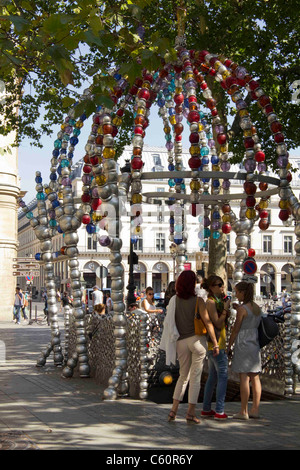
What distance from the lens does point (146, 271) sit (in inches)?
3307

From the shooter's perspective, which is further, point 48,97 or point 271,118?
point 48,97

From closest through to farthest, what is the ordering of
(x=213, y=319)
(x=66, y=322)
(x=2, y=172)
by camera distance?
(x=213, y=319) < (x=66, y=322) < (x=2, y=172)

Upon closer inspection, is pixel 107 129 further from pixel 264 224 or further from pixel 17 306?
pixel 17 306

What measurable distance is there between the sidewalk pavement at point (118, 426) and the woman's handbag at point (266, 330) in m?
0.97

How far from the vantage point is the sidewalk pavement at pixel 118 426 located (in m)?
6.82

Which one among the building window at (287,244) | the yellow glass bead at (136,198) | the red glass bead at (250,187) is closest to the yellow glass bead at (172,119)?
the yellow glass bead at (136,198)

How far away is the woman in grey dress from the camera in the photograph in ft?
27.2

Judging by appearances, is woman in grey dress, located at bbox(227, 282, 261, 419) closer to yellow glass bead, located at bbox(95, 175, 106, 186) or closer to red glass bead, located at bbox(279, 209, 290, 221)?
red glass bead, located at bbox(279, 209, 290, 221)

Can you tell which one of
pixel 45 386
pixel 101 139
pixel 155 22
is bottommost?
pixel 45 386

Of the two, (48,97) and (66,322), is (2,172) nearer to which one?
(48,97)

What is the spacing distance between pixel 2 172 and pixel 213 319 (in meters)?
25.9

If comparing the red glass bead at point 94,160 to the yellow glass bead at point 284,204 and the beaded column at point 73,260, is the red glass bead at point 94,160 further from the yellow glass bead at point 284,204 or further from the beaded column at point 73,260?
the yellow glass bead at point 284,204

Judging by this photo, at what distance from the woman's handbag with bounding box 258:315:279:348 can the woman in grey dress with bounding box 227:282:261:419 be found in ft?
0.22
